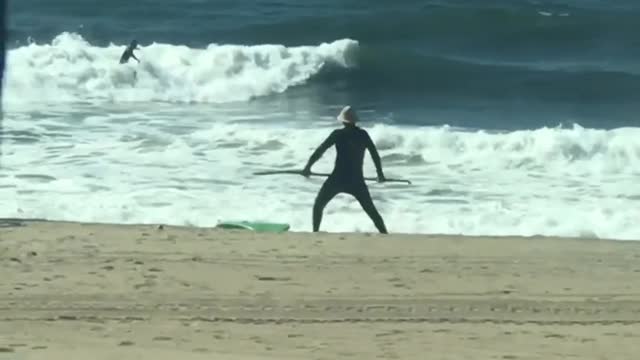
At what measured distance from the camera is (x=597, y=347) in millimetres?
Answer: 7820

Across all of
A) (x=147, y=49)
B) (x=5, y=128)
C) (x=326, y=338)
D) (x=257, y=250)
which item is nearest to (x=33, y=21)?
(x=147, y=49)

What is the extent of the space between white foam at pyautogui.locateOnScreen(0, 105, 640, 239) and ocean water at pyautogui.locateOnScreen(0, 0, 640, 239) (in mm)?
34

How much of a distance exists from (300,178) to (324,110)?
616 centimetres

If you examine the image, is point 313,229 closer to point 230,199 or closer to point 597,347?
point 230,199

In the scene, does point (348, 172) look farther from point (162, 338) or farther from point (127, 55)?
point (127, 55)

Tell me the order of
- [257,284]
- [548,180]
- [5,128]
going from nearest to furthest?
[257,284] < [548,180] < [5,128]

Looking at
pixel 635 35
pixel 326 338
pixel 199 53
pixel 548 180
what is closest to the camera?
pixel 326 338

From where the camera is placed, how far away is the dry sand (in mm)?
7605

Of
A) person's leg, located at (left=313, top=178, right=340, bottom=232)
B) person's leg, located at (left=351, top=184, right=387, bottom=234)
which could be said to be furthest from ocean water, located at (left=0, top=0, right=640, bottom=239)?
person's leg, located at (left=351, top=184, right=387, bottom=234)

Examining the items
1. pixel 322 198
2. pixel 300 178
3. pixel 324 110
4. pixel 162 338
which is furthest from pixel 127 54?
pixel 162 338

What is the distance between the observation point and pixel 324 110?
20984 mm

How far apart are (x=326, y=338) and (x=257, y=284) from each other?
130 cm

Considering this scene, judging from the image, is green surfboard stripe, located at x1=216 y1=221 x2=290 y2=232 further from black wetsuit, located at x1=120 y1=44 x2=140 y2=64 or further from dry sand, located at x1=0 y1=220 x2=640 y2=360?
black wetsuit, located at x1=120 y1=44 x2=140 y2=64

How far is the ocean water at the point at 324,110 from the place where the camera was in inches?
540
